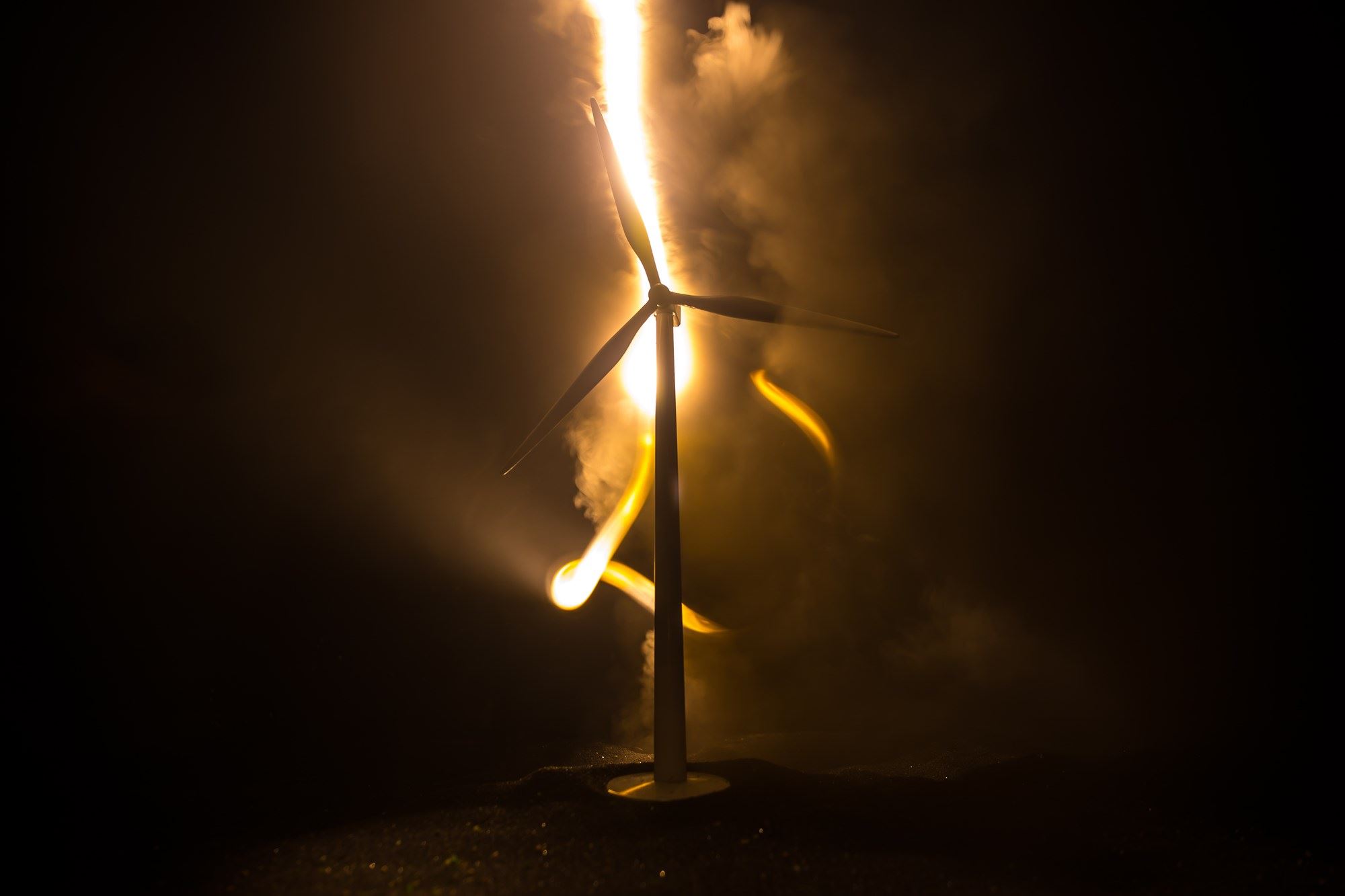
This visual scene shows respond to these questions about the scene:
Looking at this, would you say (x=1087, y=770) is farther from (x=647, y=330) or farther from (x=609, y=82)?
(x=609, y=82)

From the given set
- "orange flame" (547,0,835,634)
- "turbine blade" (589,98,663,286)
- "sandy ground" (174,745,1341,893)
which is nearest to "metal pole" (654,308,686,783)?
"sandy ground" (174,745,1341,893)

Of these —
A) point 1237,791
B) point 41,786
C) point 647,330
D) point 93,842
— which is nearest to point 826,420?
point 647,330

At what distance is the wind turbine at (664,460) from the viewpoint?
1409cm

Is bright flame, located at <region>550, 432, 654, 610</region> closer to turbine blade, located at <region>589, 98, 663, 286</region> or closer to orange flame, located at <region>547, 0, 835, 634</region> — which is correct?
orange flame, located at <region>547, 0, 835, 634</region>

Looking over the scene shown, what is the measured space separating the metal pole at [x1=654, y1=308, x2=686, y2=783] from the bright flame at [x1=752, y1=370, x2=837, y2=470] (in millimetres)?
9273

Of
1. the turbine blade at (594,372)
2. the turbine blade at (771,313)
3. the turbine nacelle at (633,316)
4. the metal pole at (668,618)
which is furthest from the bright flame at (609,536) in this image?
the turbine blade at (771,313)

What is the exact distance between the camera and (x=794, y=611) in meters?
23.0

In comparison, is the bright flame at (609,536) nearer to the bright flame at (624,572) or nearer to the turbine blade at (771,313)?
the bright flame at (624,572)

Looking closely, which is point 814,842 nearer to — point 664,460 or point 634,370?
point 664,460

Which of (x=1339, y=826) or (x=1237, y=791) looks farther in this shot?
(x=1237, y=791)

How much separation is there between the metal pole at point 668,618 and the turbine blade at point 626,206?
305 cm

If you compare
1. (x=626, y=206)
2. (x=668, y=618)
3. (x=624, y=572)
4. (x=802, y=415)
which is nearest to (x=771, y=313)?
(x=626, y=206)

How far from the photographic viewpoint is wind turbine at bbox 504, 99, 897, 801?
46.2 feet

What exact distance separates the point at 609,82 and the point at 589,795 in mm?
16036
